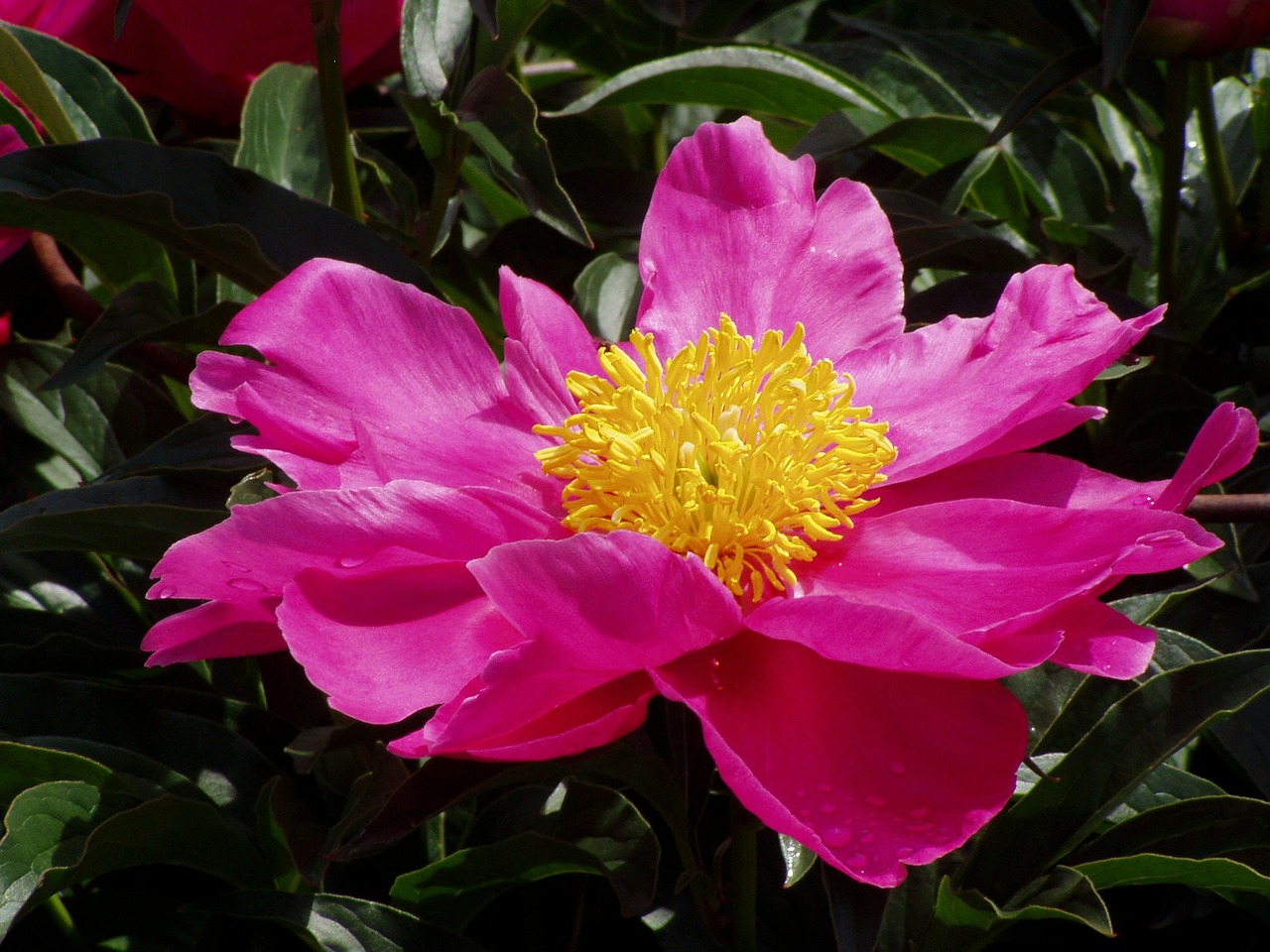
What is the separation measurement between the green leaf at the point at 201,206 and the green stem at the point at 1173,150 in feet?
2.07

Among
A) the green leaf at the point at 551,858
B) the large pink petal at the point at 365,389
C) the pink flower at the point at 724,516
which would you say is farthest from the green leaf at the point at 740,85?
the green leaf at the point at 551,858

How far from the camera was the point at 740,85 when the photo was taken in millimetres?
1176

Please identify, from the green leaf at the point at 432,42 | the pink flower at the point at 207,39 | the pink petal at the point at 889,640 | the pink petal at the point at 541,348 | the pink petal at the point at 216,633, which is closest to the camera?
the pink petal at the point at 889,640

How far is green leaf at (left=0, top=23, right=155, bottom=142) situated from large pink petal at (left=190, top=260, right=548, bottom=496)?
1.19 ft

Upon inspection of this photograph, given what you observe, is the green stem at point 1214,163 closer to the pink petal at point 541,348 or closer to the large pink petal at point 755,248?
the large pink petal at point 755,248

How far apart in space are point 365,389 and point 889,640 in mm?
384

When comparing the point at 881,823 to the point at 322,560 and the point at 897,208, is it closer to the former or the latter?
the point at 322,560

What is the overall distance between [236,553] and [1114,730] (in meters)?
0.48

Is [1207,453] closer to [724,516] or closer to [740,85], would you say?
[724,516]

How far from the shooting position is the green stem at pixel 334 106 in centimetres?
87

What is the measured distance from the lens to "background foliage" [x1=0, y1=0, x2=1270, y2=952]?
0.74 metres

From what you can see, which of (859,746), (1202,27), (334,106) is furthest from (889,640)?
(1202,27)

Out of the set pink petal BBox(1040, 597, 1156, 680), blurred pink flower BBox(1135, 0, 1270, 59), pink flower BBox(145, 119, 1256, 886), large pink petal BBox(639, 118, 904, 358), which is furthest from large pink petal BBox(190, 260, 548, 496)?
blurred pink flower BBox(1135, 0, 1270, 59)

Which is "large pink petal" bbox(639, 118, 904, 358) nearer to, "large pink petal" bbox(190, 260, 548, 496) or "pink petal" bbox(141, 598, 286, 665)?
"large pink petal" bbox(190, 260, 548, 496)
